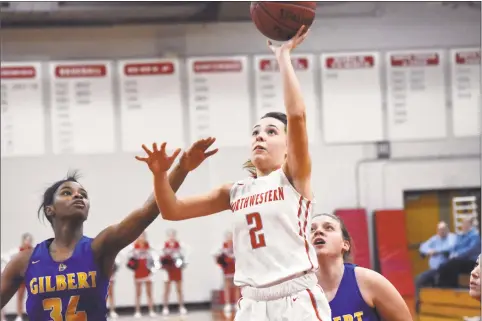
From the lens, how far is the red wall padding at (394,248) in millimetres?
12438

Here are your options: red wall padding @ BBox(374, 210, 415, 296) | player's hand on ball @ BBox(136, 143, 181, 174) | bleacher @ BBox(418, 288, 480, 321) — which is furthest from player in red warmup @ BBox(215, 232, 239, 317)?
player's hand on ball @ BBox(136, 143, 181, 174)

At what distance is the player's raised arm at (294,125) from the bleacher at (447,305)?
18.8 feet

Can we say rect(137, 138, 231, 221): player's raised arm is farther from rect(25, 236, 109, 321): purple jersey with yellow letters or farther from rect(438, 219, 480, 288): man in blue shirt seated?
rect(438, 219, 480, 288): man in blue shirt seated

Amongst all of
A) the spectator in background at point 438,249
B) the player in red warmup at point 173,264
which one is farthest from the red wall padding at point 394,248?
the player in red warmup at point 173,264

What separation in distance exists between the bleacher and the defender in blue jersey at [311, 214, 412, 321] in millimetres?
4758

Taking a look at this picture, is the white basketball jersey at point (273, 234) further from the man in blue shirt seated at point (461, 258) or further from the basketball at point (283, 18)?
the man in blue shirt seated at point (461, 258)

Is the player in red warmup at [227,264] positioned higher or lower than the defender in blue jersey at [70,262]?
lower

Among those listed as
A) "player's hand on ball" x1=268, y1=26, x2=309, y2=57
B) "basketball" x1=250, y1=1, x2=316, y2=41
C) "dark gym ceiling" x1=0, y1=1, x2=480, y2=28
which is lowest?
"player's hand on ball" x1=268, y1=26, x2=309, y2=57

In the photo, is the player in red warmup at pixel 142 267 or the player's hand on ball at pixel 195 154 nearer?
the player's hand on ball at pixel 195 154

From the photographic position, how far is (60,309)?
3.71m

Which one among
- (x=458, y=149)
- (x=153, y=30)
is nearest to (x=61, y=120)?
(x=153, y=30)

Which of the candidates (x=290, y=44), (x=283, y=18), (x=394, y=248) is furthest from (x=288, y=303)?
(x=394, y=248)

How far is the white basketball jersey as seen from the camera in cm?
302

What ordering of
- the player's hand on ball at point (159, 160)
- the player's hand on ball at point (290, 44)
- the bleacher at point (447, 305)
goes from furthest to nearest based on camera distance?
the bleacher at point (447, 305)
the player's hand on ball at point (159, 160)
the player's hand on ball at point (290, 44)
